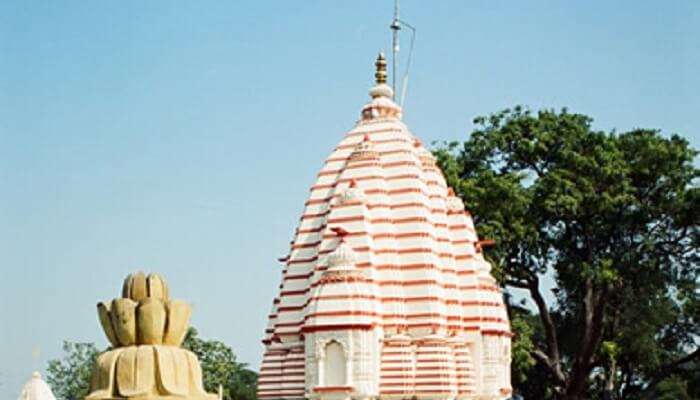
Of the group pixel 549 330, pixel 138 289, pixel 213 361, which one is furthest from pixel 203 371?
pixel 138 289

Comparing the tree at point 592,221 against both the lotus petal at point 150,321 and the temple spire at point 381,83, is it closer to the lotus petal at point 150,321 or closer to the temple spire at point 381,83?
the temple spire at point 381,83

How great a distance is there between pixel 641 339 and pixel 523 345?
5.45 metres

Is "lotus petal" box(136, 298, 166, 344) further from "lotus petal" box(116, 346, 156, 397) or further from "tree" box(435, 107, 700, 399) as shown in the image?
"tree" box(435, 107, 700, 399)

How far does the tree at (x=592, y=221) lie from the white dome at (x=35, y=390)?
1729cm

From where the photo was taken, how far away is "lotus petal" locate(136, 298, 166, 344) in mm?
6949

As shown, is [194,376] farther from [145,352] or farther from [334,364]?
[334,364]

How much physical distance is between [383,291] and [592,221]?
13.7m

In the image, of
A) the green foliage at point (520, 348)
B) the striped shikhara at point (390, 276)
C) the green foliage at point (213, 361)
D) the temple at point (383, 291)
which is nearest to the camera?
the temple at point (383, 291)

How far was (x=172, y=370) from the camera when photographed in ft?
22.4

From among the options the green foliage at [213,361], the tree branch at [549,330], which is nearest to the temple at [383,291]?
the tree branch at [549,330]

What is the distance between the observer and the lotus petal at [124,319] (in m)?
6.95

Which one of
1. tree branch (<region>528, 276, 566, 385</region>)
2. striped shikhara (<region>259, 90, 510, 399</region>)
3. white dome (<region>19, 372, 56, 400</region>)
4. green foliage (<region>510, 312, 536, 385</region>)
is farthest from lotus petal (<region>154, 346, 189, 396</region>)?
tree branch (<region>528, 276, 566, 385</region>)

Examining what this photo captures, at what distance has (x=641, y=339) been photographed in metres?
32.5

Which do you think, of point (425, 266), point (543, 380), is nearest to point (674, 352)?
point (543, 380)
